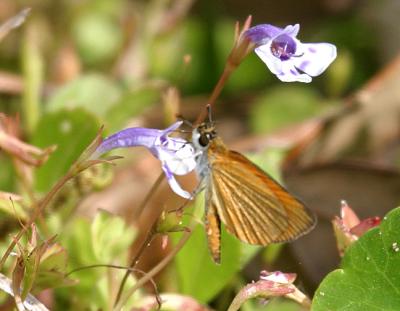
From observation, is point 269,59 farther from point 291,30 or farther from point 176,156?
point 176,156

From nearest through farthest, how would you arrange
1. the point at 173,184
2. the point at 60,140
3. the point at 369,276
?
the point at 173,184 → the point at 369,276 → the point at 60,140

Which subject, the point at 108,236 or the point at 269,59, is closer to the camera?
the point at 269,59

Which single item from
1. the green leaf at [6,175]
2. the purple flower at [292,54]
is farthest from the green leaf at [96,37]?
the purple flower at [292,54]

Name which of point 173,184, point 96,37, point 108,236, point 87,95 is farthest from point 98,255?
point 96,37

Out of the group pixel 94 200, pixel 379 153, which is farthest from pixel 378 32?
pixel 94 200

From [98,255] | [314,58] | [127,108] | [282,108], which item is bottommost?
[282,108]

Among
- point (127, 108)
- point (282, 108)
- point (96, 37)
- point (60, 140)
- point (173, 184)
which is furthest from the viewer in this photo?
point (96, 37)

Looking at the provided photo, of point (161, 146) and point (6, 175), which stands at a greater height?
point (161, 146)
